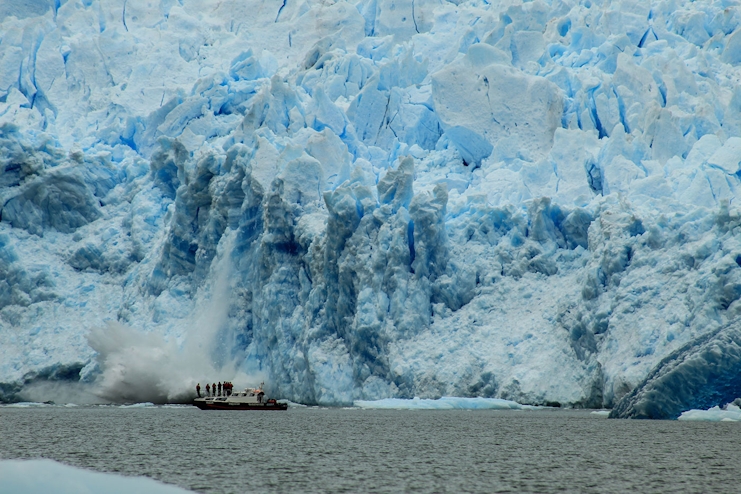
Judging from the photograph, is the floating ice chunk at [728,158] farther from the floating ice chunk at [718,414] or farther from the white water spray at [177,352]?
the white water spray at [177,352]

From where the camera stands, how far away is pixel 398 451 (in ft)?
46.4

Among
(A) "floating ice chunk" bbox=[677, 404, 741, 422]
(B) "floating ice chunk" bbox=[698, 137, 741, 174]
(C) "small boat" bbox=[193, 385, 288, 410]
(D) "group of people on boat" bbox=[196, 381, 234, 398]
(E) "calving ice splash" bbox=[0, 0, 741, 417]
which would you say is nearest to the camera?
(A) "floating ice chunk" bbox=[677, 404, 741, 422]

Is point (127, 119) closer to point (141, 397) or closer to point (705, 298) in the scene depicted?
point (141, 397)

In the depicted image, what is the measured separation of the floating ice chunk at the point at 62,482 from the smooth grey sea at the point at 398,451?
82 cm

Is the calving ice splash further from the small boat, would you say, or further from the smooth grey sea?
the smooth grey sea

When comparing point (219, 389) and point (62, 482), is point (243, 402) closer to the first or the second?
point (219, 389)

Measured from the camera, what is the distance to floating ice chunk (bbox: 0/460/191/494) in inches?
342

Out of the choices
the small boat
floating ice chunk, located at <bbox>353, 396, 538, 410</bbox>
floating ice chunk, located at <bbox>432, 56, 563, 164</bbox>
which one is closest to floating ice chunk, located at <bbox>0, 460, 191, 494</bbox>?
floating ice chunk, located at <bbox>353, 396, 538, 410</bbox>

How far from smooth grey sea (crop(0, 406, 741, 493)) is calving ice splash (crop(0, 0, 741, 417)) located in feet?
10.3

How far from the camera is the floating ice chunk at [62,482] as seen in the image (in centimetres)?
868

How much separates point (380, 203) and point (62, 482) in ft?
60.8

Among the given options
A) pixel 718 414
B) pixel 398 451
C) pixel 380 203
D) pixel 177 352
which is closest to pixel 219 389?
pixel 177 352

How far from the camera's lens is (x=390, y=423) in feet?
65.9

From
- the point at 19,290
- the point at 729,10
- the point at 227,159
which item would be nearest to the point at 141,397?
the point at 19,290
